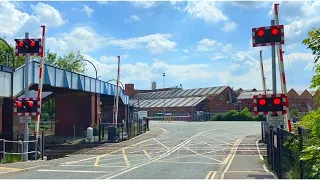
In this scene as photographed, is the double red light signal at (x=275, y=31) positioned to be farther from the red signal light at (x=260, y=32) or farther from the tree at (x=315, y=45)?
the tree at (x=315, y=45)

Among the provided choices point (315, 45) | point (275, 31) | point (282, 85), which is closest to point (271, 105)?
point (282, 85)

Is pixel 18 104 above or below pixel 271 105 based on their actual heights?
above

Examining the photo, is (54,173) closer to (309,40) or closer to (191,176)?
(191,176)

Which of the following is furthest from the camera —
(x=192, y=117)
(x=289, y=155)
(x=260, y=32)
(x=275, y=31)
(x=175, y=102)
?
(x=175, y=102)

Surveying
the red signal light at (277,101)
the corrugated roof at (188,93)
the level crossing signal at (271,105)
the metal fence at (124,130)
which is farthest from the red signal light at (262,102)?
the corrugated roof at (188,93)

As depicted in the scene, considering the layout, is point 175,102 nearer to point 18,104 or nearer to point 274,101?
point 18,104

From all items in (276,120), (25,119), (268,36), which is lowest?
(276,120)

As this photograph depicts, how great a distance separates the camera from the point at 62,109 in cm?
A: 4128

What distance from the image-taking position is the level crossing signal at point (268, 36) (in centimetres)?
1313

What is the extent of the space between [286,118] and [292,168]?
307 centimetres

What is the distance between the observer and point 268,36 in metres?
13.2

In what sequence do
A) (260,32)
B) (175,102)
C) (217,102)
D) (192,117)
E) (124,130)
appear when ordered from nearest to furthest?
(260,32)
(124,130)
(192,117)
(217,102)
(175,102)

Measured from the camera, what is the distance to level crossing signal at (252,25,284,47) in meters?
13.1

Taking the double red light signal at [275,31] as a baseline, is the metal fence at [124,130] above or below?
below
